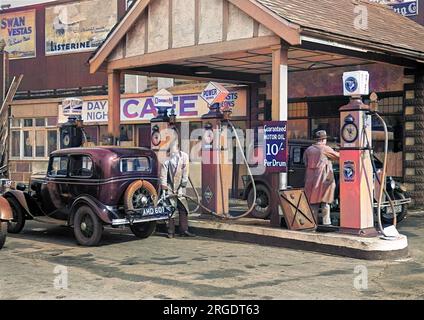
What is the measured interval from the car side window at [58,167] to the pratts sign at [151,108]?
23.7 ft

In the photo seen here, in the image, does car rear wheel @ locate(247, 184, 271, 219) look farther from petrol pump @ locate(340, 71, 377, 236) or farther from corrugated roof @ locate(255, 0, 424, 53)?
corrugated roof @ locate(255, 0, 424, 53)

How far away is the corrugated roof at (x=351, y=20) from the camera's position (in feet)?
35.0

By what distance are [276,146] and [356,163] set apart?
1.66m

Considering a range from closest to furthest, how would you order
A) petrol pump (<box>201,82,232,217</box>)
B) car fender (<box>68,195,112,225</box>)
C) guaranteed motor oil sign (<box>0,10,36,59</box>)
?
car fender (<box>68,195,112,225</box>) → petrol pump (<box>201,82,232,217</box>) → guaranteed motor oil sign (<box>0,10,36,59</box>)

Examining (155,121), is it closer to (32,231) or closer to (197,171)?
(32,231)

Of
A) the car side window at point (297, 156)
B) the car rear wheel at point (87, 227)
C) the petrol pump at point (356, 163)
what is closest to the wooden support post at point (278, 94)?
the petrol pump at point (356, 163)

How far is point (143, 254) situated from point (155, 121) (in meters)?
3.74

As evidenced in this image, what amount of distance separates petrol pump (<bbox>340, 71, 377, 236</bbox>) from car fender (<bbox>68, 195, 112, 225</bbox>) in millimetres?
3956

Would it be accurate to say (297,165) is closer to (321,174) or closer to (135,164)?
(321,174)

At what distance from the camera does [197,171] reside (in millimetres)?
19172

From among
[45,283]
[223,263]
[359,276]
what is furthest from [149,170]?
[359,276]

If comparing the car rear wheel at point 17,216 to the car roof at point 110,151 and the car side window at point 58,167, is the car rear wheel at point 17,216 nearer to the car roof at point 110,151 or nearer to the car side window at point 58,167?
the car side window at point 58,167

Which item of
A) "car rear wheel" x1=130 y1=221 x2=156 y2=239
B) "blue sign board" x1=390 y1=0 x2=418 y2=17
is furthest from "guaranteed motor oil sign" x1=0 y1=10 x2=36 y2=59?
"car rear wheel" x1=130 y1=221 x2=156 y2=239

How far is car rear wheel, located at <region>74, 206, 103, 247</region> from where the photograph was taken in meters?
9.93
